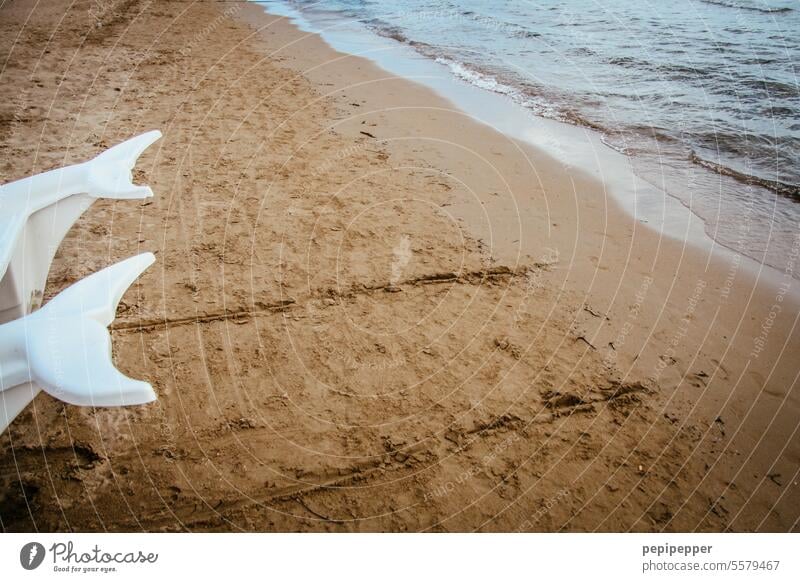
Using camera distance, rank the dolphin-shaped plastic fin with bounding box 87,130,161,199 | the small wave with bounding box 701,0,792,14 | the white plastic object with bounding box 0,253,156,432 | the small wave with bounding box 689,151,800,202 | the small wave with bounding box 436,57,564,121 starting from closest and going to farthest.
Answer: the white plastic object with bounding box 0,253,156,432 < the dolphin-shaped plastic fin with bounding box 87,130,161,199 < the small wave with bounding box 689,151,800,202 < the small wave with bounding box 436,57,564,121 < the small wave with bounding box 701,0,792,14

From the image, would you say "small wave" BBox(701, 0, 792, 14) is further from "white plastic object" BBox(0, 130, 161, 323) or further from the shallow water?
"white plastic object" BBox(0, 130, 161, 323)

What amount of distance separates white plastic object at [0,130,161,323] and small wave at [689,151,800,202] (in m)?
5.97

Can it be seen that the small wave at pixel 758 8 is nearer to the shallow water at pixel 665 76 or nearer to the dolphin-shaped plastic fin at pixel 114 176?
the shallow water at pixel 665 76

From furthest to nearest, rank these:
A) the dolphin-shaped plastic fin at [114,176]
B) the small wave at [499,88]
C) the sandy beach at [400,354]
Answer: the small wave at [499,88] → the dolphin-shaped plastic fin at [114,176] → the sandy beach at [400,354]

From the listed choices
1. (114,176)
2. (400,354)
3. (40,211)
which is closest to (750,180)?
(400,354)

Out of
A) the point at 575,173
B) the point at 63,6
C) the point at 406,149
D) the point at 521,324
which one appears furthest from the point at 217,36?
the point at 521,324

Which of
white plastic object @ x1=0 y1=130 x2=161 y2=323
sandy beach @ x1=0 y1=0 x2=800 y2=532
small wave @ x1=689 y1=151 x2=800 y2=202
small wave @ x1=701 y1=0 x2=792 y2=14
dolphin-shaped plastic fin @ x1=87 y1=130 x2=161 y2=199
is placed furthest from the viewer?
small wave @ x1=701 y1=0 x2=792 y2=14

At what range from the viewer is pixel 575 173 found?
235 inches

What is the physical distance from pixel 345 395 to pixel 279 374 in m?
0.44

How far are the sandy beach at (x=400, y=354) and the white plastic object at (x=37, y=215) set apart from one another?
1.73 ft

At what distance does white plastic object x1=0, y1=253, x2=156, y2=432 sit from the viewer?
7.32 feet

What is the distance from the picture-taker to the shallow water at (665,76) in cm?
587

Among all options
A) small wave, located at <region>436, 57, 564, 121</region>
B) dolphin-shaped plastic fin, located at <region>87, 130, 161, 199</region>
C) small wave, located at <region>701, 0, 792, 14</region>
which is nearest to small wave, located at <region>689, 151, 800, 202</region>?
small wave, located at <region>436, 57, 564, 121</region>

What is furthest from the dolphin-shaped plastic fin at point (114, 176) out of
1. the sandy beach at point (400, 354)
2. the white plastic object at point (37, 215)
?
the sandy beach at point (400, 354)
